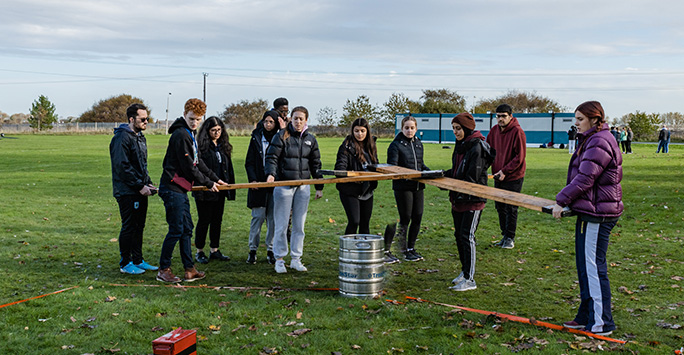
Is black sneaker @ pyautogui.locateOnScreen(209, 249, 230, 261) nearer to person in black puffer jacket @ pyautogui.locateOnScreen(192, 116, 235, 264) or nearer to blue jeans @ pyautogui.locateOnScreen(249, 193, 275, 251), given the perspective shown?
person in black puffer jacket @ pyautogui.locateOnScreen(192, 116, 235, 264)

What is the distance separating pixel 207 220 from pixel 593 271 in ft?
17.4

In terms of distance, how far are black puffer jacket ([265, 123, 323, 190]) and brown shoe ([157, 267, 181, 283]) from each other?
174 cm

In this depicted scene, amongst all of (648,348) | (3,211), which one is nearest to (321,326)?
(648,348)

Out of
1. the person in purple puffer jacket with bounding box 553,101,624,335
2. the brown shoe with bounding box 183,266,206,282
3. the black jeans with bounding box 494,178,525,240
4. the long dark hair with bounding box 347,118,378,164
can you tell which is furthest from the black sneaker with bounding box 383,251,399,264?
the person in purple puffer jacket with bounding box 553,101,624,335

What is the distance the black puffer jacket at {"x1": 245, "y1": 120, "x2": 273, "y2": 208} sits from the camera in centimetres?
859

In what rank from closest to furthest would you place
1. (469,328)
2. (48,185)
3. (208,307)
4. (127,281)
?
(469,328) → (208,307) → (127,281) → (48,185)

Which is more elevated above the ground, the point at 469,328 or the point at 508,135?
the point at 508,135

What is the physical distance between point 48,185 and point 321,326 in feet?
49.1

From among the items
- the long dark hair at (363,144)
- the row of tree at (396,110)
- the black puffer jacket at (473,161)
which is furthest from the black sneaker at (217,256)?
the row of tree at (396,110)

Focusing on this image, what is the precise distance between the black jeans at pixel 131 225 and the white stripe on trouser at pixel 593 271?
212 inches

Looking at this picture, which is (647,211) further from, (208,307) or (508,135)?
(208,307)

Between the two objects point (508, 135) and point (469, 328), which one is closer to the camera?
point (469, 328)

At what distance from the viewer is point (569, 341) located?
5.45m

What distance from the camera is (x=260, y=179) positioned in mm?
8852
